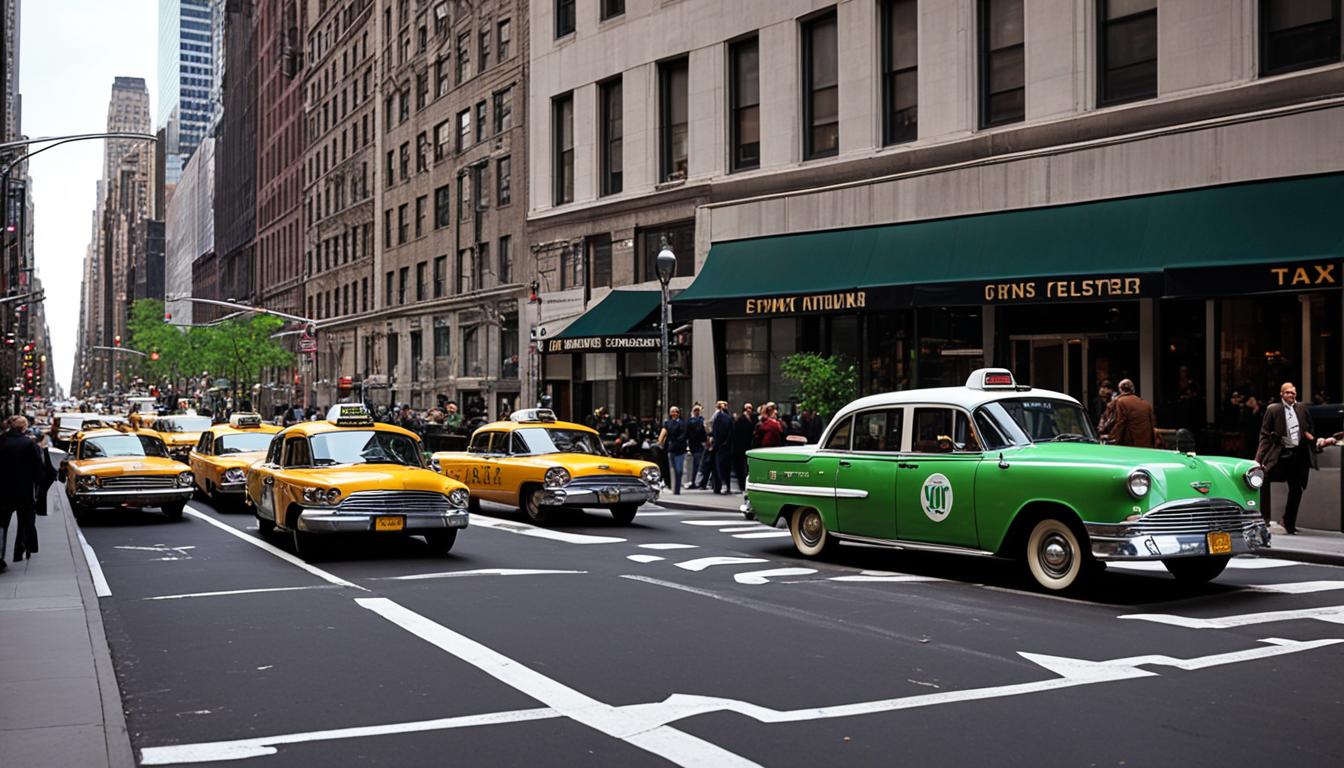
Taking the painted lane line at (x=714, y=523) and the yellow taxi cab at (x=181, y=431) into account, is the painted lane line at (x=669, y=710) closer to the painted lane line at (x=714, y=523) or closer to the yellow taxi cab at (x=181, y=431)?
the painted lane line at (x=714, y=523)

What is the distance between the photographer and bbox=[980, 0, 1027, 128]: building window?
25.2 metres

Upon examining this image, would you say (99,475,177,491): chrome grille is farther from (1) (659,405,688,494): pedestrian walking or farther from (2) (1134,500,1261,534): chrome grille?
(2) (1134,500,1261,534): chrome grille

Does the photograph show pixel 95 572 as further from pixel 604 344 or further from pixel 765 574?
pixel 604 344

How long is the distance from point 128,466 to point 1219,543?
663 inches

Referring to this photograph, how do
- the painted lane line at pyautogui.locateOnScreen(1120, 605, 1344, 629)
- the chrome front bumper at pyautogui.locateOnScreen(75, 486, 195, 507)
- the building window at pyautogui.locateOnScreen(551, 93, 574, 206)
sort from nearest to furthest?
1. the painted lane line at pyautogui.locateOnScreen(1120, 605, 1344, 629)
2. the chrome front bumper at pyautogui.locateOnScreen(75, 486, 195, 507)
3. the building window at pyautogui.locateOnScreen(551, 93, 574, 206)

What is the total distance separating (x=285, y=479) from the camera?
15.4 meters

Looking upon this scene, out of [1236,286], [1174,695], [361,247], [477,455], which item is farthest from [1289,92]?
[361,247]

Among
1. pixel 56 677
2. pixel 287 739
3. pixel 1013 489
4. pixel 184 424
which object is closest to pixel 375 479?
pixel 56 677

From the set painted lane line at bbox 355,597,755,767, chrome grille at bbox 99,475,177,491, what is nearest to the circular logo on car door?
painted lane line at bbox 355,597,755,767

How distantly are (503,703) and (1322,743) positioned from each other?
455 centimetres

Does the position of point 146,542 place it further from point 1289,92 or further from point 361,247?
point 361,247

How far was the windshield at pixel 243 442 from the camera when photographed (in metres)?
24.2

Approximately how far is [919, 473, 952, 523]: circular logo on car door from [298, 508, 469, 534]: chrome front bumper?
5.66 meters

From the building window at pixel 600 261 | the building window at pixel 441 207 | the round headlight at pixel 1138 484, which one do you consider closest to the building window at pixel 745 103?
the building window at pixel 600 261
